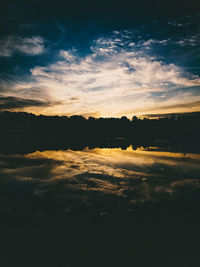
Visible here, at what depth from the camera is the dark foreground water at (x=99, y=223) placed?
376cm

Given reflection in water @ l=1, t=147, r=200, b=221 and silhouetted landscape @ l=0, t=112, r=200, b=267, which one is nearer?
silhouetted landscape @ l=0, t=112, r=200, b=267

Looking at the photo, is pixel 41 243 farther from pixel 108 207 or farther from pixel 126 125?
pixel 126 125

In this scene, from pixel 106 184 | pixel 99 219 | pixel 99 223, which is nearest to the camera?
pixel 99 223

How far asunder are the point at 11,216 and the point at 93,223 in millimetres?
3085

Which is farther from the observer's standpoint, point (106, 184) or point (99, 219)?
point (106, 184)

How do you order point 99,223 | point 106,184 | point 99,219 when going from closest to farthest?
point 99,223, point 99,219, point 106,184

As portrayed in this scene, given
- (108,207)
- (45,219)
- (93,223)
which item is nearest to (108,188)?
(108,207)

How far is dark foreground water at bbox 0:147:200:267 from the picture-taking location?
12.3 feet

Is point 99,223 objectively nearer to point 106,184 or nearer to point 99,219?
point 99,219

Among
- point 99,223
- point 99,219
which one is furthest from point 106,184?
point 99,223

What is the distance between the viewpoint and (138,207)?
5820mm

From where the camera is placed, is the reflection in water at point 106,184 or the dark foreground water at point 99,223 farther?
the reflection in water at point 106,184

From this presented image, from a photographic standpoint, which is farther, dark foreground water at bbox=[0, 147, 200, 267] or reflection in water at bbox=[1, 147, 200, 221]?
reflection in water at bbox=[1, 147, 200, 221]

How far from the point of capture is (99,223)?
4.88 m
